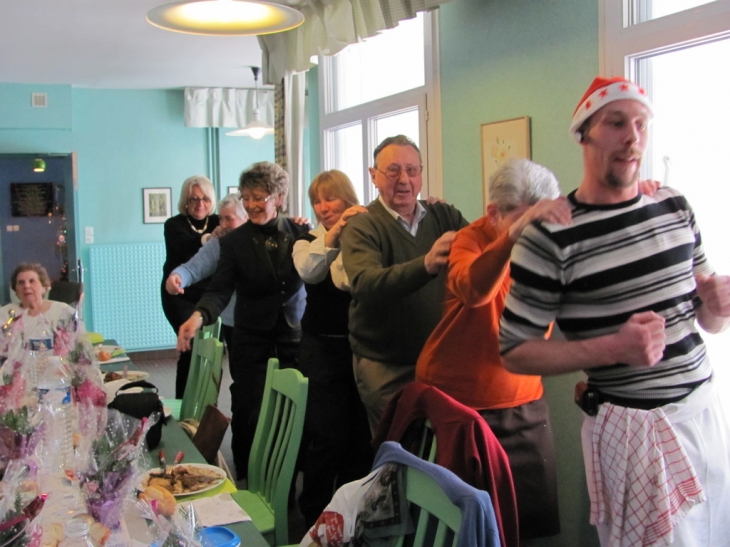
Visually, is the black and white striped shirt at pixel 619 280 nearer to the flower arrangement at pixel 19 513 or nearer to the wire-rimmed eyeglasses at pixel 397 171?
the wire-rimmed eyeglasses at pixel 397 171

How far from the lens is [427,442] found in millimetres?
1900

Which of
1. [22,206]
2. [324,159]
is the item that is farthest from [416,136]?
[22,206]

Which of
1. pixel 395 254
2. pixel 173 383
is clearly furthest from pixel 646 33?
pixel 173 383

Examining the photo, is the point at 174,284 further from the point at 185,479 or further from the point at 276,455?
the point at 185,479

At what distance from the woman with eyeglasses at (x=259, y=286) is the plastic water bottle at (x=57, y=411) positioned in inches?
30.0

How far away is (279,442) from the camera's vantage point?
2369mm

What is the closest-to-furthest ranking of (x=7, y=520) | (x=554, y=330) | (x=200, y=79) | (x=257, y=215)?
(x=7, y=520) → (x=554, y=330) → (x=257, y=215) → (x=200, y=79)

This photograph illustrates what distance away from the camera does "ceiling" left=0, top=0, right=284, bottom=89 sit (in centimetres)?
467

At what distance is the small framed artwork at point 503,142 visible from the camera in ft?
9.25

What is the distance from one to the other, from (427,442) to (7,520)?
1022 mm

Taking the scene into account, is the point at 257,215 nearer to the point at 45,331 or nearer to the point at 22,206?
the point at 45,331

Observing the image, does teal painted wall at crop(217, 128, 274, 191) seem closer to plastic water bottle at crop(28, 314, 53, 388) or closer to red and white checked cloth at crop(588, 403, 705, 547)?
plastic water bottle at crop(28, 314, 53, 388)

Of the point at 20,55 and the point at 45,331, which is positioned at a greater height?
the point at 20,55

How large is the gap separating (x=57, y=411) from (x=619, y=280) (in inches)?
64.9
